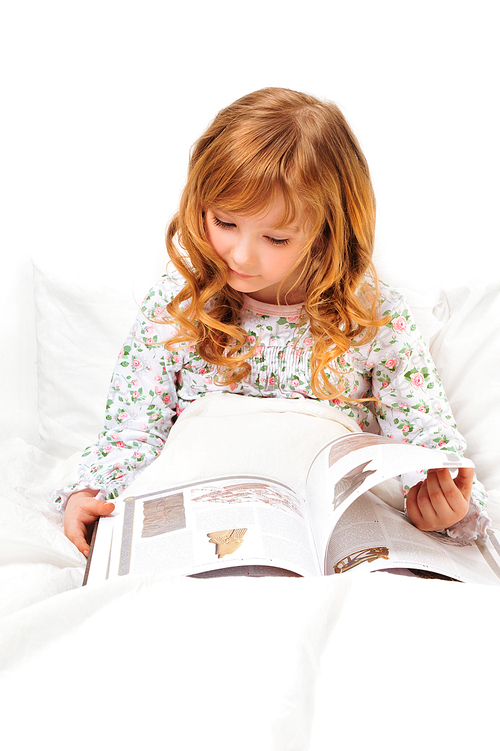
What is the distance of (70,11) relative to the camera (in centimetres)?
114

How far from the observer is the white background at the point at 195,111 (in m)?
1.14

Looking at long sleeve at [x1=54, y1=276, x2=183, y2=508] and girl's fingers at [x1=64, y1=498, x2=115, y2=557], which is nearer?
girl's fingers at [x1=64, y1=498, x2=115, y2=557]

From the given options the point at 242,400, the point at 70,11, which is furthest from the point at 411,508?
the point at 70,11

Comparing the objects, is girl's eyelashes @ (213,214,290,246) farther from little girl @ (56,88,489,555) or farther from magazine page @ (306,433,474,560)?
magazine page @ (306,433,474,560)

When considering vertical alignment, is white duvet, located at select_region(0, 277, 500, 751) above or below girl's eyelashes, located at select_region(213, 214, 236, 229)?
below

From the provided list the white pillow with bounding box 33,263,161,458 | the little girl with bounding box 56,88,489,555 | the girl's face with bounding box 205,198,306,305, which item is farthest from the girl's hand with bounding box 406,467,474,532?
the white pillow with bounding box 33,263,161,458

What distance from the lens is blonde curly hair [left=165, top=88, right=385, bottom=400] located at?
0.73m

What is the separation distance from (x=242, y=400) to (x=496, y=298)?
18.5 inches

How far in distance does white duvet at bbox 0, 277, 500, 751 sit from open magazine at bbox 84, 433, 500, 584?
0.09 m

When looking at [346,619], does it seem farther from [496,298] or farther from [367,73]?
[367,73]

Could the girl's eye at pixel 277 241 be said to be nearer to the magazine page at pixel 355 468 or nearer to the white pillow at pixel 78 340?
the magazine page at pixel 355 468

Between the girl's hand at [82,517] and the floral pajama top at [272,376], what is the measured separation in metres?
0.12

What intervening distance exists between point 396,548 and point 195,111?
878mm

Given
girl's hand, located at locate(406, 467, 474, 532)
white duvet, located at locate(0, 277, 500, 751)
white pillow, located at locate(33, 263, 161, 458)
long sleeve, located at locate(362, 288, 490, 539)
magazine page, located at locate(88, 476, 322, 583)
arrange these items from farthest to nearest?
white pillow, located at locate(33, 263, 161, 458) < long sleeve, located at locate(362, 288, 490, 539) < girl's hand, located at locate(406, 467, 474, 532) < magazine page, located at locate(88, 476, 322, 583) < white duvet, located at locate(0, 277, 500, 751)
